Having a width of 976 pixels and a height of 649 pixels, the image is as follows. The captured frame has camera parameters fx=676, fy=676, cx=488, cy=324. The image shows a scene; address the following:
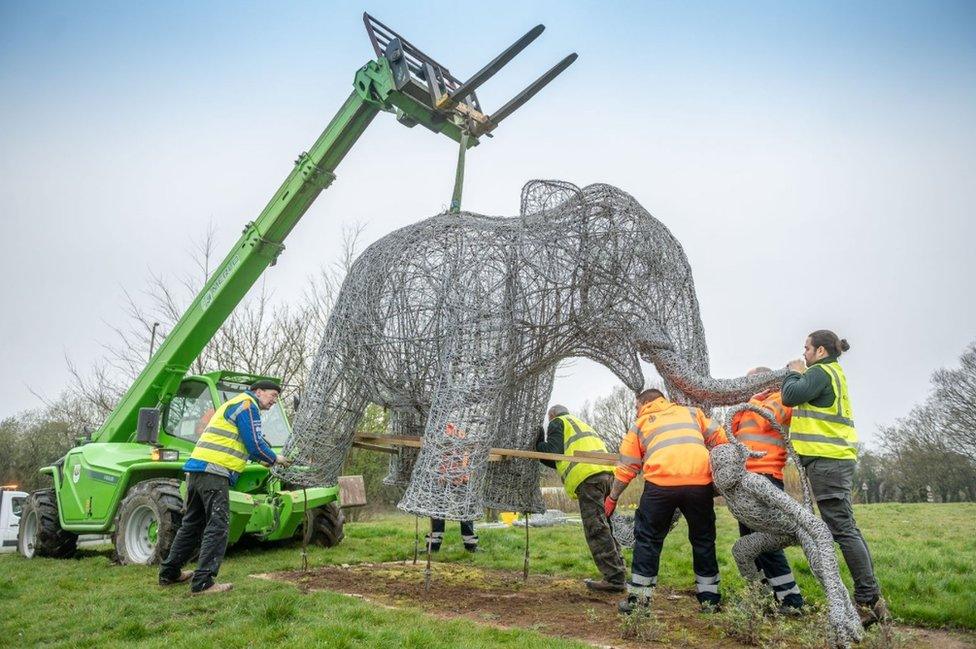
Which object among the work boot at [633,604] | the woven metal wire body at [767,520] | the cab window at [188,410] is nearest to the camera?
the woven metal wire body at [767,520]

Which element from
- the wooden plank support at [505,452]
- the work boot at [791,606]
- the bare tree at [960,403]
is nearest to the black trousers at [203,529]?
the wooden plank support at [505,452]

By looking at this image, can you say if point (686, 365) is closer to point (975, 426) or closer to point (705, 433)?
point (705, 433)

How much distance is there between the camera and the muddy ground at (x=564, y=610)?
4020 millimetres

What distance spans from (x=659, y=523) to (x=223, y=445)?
3.65 metres

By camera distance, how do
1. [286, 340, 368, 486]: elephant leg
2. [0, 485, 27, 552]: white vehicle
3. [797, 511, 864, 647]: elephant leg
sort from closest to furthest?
[797, 511, 864, 647]: elephant leg < [286, 340, 368, 486]: elephant leg < [0, 485, 27, 552]: white vehicle

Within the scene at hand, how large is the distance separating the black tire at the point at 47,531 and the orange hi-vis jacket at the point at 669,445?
7.64 m

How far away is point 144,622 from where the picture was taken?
4664 mm

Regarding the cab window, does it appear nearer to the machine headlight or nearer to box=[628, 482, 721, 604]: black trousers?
the machine headlight

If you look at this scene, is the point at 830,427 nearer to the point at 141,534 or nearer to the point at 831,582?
the point at 831,582

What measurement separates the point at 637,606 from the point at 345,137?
6040 millimetres

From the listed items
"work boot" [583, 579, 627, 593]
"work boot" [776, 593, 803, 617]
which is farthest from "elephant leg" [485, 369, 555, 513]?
"work boot" [776, 593, 803, 617]

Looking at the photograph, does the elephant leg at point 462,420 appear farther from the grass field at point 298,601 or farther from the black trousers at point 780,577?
the black trousers at point 780,577

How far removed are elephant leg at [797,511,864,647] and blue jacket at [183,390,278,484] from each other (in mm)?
4130

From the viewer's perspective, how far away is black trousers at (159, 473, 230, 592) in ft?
18.4
